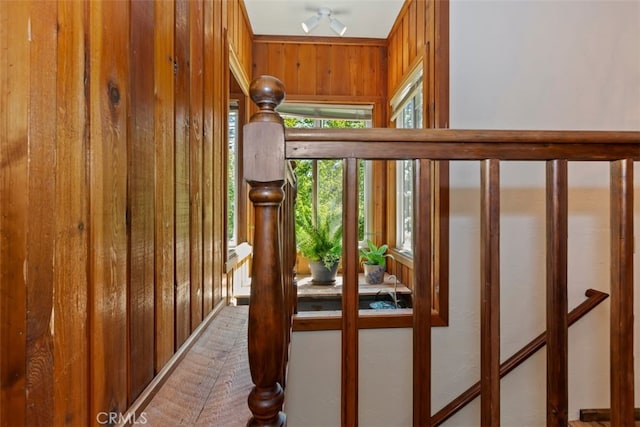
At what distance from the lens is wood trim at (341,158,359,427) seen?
73 cm

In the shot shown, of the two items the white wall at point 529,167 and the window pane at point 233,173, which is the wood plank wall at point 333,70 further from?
the white wall at point 529,167

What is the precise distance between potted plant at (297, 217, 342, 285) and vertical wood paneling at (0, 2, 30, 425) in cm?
229

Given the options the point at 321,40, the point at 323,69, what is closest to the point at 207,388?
the point at 323,69

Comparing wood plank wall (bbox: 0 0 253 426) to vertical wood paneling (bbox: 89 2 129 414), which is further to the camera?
vertical wood paneling (bbox: 89 2 129 414)

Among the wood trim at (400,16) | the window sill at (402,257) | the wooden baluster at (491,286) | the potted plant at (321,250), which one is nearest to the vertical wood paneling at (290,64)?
the wood trim at (400,16)

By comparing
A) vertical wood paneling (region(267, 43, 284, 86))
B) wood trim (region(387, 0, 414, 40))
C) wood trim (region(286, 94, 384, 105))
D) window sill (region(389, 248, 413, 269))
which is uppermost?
wood trim (region(387, 0, 414, 40))

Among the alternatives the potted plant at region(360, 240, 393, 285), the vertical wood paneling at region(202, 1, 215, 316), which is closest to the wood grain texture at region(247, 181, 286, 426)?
the vertical wood paneling at region(202, 1, 215, 316)

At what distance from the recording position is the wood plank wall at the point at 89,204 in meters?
0.55

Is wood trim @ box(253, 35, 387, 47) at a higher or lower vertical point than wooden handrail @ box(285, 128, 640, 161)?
higher

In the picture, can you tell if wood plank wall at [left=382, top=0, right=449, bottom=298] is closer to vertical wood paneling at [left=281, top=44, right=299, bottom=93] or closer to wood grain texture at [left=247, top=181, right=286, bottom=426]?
vertical wood paneling at [left=281, top=44, right=299, bottom=93]

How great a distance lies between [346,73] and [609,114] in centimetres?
189

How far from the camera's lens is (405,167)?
2.66 metres

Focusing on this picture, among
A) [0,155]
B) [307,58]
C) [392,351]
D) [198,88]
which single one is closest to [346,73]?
[307,58]

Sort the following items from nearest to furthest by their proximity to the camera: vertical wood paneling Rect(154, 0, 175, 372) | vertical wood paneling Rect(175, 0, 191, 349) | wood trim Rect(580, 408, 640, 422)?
vertical wood paneling Rect(154, 0, 175, 372) → vertical wood paneling Rect(175, 0, 191, 349) → wood trim Rect(580, 408, 640, 422)
